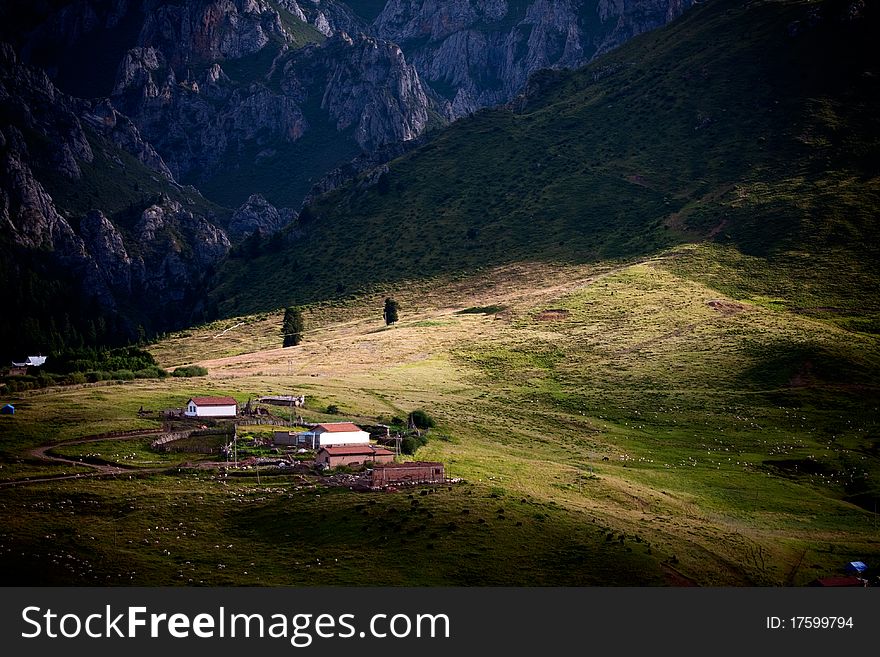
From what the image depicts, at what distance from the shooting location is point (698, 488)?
11569cm

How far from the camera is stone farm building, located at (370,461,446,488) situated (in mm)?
97438

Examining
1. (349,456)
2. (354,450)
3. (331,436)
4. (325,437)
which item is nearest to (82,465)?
(325,437)

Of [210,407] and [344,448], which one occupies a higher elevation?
[210,407]

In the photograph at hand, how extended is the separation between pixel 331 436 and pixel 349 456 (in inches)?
225

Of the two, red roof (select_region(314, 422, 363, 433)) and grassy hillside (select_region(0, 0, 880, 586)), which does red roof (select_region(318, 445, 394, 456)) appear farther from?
grassy hillside (select_region(0, 0, 880, 586))

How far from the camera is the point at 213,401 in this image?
11862cm

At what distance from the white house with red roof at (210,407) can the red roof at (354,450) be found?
17.8m

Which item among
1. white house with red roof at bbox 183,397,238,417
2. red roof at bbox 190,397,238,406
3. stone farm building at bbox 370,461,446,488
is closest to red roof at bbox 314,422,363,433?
stone farm building at bbox 370,461,446,488

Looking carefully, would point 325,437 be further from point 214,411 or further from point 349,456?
point 214,411

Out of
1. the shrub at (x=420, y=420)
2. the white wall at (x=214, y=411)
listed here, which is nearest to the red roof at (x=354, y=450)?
the shrub at (x=420, y=420)

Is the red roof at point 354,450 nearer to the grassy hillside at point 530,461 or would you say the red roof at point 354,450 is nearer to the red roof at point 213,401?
the grassy hillside at point 530,461

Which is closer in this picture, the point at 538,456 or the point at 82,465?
the point at 82,465

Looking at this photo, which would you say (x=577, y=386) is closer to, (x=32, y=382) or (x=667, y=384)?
(x=667, y=384)

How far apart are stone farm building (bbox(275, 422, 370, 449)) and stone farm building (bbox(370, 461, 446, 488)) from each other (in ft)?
31.4
